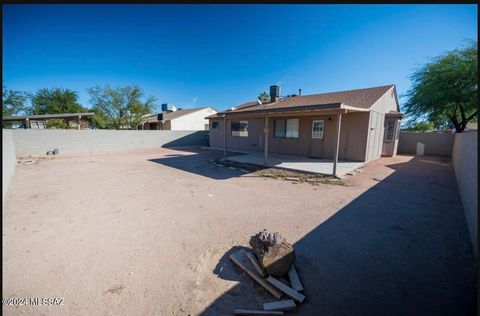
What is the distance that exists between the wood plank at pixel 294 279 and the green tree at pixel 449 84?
1558 centimetres

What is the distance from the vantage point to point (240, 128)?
1448cm

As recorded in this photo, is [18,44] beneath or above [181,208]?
above

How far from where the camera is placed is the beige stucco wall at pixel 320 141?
9.48 meters

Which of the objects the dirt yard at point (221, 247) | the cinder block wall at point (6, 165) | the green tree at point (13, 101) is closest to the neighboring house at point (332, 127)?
the dirt yard at point (221, 247)

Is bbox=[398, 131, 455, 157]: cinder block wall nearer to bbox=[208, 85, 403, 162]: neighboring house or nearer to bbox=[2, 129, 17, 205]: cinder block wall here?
bbox=[208, 85, 403, 162]: neighboring house

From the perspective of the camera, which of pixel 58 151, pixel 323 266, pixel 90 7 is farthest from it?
pixel 58 151

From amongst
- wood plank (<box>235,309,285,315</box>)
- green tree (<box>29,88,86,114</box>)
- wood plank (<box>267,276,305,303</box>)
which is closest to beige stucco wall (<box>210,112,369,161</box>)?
wood plank (<box>267,276,305,303</box>)

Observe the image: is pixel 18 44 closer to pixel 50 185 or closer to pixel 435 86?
pixel 50 185

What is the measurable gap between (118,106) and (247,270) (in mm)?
27960

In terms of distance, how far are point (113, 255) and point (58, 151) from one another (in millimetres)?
14861

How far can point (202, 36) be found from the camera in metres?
10.7

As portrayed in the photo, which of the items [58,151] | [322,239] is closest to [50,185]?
[322,239]

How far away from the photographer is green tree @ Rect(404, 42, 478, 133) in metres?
11.3

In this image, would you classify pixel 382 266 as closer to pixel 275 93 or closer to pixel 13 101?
pixel 275 93
